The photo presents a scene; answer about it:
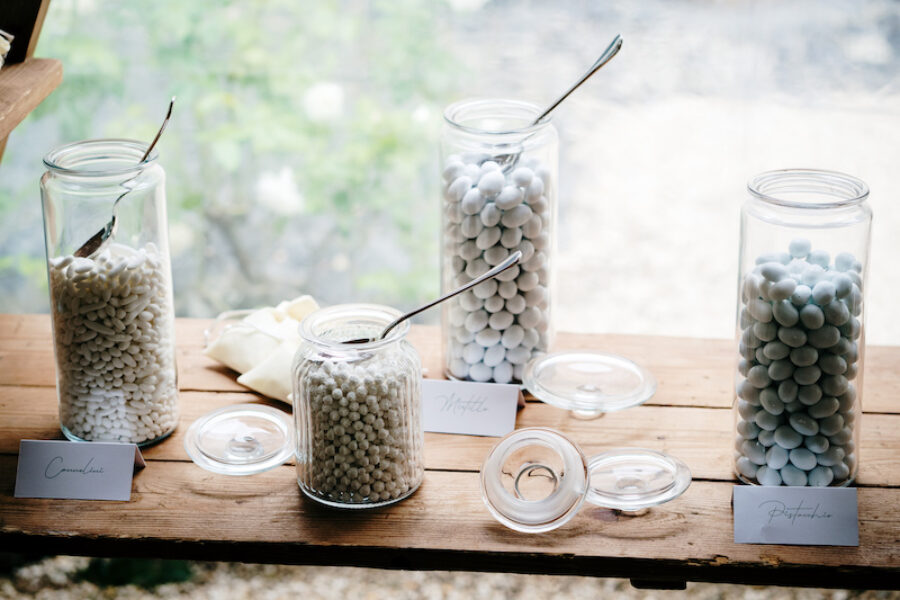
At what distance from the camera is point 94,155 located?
3.19 feet

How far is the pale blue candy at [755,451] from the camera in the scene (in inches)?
36.0

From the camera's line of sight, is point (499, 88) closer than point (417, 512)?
No

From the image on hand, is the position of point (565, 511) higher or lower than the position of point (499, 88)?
lower

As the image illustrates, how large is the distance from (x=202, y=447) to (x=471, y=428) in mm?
292

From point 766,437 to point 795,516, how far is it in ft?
0.25

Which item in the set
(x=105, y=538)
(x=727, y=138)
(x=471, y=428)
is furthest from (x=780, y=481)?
(x=727, y=138)

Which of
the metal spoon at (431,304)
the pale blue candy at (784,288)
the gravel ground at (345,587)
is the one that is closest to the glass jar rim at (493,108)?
the metal spoon at (431,304)

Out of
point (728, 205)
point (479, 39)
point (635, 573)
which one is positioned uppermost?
point (479, 39)

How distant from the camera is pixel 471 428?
1.04 meters

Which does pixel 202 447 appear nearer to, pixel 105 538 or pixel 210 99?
pixel 105 538

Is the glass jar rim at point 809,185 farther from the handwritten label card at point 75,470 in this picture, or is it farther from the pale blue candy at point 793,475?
the handwritten label card at point 75,470

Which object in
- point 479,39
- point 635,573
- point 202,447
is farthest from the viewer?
point 479,39

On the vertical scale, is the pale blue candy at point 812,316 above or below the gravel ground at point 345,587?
above

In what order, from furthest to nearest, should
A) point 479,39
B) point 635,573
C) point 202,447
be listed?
point 479,39 < point 202,447 < point 635,573
